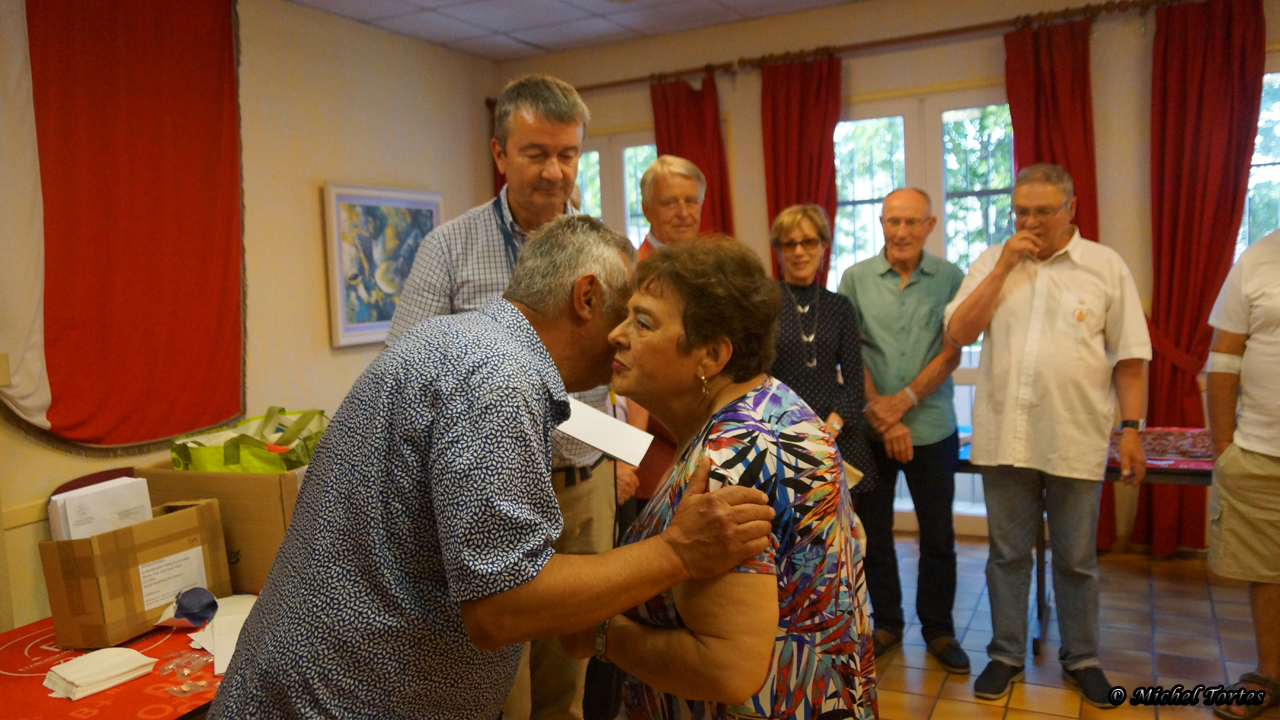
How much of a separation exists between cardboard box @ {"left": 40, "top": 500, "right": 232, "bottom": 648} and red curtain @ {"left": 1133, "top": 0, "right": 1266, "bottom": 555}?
4525 millimetres

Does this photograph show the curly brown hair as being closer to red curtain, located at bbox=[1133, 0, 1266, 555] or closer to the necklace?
the necklace

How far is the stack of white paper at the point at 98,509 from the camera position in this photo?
199 cm

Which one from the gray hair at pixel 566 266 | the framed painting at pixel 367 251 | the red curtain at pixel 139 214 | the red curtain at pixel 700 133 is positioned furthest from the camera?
the red curtain at pixel 700 133

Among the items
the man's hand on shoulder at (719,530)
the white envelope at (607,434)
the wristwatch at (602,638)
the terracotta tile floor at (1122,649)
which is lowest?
the terracotta tile floor at (1122,649)

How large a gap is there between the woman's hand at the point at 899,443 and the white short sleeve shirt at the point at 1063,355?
30 centimetres

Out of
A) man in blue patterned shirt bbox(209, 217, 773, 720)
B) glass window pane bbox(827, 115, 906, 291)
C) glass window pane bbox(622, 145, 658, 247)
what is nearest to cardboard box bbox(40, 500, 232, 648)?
man in blue patterned shirt bbox(209, 217, 773, 720)

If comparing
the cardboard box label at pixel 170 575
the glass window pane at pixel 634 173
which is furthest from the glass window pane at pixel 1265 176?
the cardboard box label at pixel 170 575

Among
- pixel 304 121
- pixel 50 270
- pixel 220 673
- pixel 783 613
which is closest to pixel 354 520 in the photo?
pixel 783 613

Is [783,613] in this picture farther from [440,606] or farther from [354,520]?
[354,520]

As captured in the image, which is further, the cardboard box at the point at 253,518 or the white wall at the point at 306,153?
the white wall at the point at 306,153

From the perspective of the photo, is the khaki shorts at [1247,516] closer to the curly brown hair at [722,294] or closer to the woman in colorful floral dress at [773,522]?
the woman in colorful floral dress at [773,522]

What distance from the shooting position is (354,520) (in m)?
1.17

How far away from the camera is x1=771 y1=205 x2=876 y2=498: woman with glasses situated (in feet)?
10.5

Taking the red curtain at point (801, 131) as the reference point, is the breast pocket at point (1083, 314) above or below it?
below
